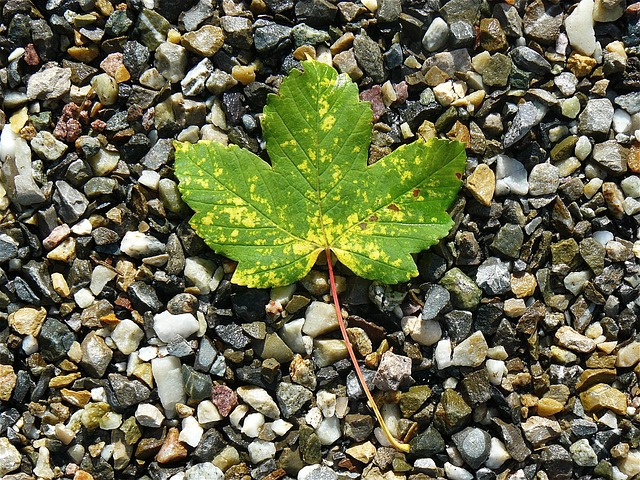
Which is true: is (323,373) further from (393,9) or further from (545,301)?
(393,9)

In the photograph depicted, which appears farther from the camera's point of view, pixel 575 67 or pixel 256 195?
pixel 575 67

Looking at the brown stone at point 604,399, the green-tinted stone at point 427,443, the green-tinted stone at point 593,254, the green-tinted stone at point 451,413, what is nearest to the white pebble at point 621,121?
the green-tinted stone at point 593,254

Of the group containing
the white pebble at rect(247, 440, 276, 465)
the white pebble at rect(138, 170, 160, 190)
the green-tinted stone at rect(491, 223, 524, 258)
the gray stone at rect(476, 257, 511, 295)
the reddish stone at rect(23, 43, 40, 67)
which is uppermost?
the reddish stone at rect(23, 43, 40, 67)

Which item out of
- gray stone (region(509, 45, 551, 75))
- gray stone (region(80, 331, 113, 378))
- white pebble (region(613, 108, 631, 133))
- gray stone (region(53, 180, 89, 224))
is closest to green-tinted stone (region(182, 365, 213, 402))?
gray stone (region(80, 331, 113, 378))

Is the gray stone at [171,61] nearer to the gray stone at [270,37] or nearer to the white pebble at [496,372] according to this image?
the gray stone at [270,37]

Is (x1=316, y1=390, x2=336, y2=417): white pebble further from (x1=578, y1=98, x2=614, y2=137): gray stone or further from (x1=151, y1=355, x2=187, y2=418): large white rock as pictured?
(x1=578, y1=98, x2=614, y2=137): gray stone

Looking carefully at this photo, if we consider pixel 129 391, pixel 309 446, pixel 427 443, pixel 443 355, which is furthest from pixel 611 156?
pixel 129 391

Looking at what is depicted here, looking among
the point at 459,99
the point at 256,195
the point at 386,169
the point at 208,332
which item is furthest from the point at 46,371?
the point at 459,99
